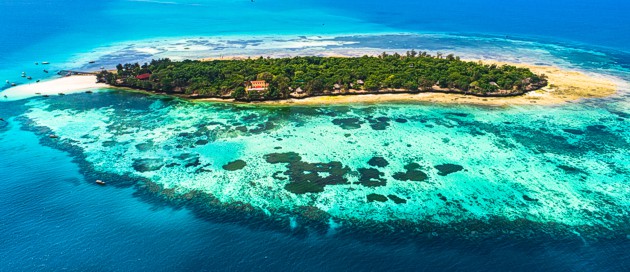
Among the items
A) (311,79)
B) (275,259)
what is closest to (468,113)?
(311,79)

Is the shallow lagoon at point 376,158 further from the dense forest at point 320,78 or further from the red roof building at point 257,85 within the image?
the red roof building at point 257,85

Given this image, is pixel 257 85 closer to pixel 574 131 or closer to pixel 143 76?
pixel 143 76

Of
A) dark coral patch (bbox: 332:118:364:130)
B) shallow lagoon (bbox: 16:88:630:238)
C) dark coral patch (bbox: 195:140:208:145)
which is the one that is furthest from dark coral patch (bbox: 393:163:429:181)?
dark coral patch (bbox: 195:140:208:145)

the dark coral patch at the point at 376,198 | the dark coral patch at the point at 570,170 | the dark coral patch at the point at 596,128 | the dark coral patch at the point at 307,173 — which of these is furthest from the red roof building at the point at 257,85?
the dark coral patch at the point at 596,128

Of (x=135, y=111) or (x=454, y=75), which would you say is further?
(x=454, y=75)

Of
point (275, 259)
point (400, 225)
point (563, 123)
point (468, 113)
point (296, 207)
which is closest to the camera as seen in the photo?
point (275, 259)

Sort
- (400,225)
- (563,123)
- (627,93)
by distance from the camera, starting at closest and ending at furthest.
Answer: (400,225) → (563,123) → (627,93)

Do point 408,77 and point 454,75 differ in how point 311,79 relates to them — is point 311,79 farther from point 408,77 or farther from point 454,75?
point 454,75
